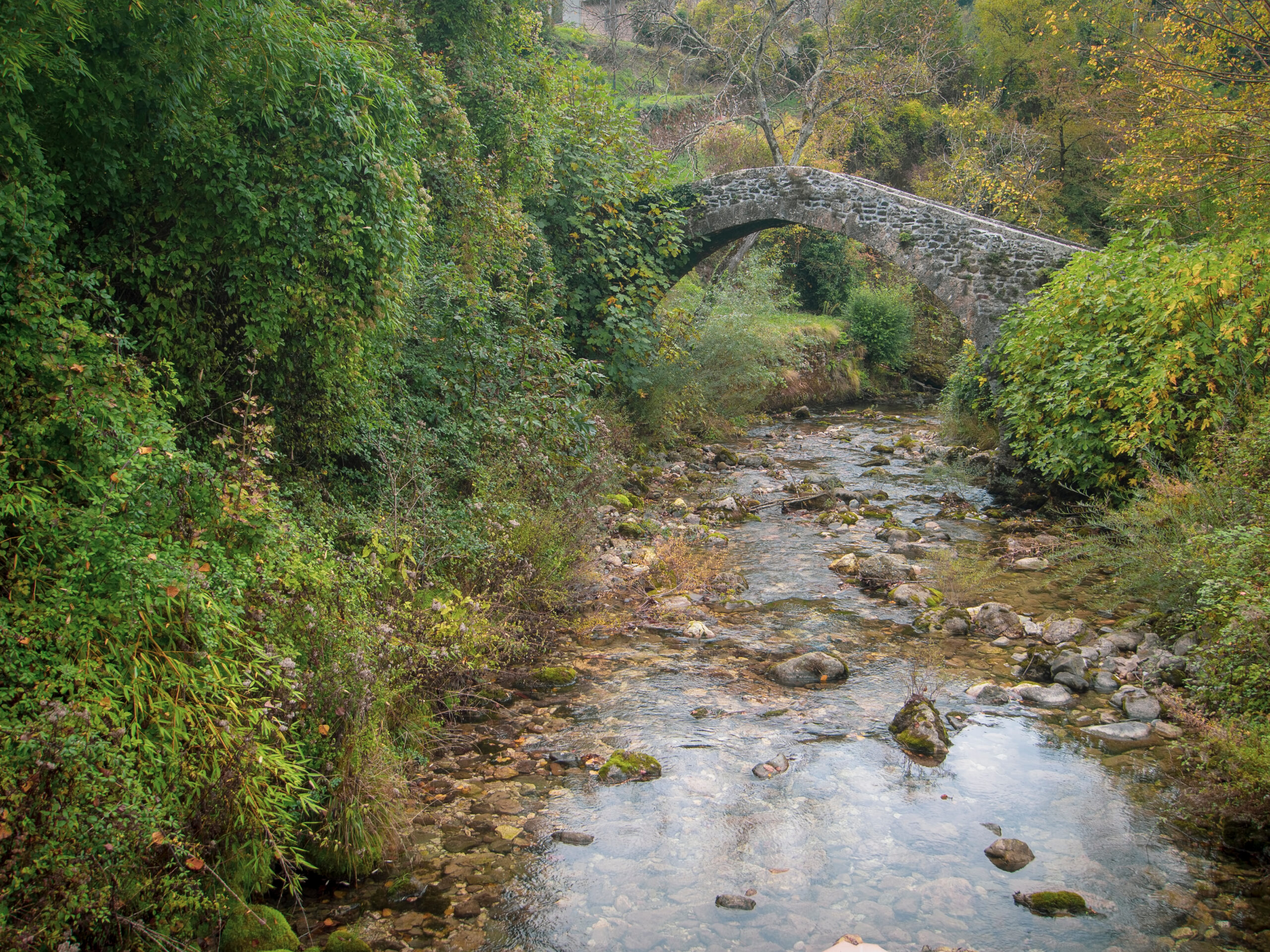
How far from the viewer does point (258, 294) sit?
4.18 meters

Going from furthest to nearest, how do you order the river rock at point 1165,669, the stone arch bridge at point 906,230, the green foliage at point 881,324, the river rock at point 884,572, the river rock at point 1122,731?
1. the green foliage at point 881,324
2. the stone arch bridge at point 906,230
3. the river rock at point 884,572
4. the river rock at point 1165,669
5. the river rock at point 1122,731

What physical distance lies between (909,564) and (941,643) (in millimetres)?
1699

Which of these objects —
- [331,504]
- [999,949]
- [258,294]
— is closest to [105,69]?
[258,294]

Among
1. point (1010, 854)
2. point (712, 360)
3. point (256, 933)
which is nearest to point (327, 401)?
point (256, 933)

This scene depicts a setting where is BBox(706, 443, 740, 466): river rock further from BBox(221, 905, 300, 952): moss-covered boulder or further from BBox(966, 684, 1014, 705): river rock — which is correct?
BBox(221, 905, 300, 952): moss-covered boulder

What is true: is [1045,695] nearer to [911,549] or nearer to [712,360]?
[911,549]

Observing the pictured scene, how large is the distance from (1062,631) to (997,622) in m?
0.46

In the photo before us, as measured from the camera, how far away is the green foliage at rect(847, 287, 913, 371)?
19.4 metres

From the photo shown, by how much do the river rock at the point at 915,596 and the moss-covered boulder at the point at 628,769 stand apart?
3.43m

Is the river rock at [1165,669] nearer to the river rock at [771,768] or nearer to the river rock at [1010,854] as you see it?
the river rock at [1010,854]

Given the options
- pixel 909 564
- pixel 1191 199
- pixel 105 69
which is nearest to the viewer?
pixel 105 69

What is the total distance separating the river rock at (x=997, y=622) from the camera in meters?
6.34

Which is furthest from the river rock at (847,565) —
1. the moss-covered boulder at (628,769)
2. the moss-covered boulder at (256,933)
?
the moss-covered boulder at (256,933)

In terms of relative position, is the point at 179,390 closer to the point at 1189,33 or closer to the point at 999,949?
the point at 999,949
